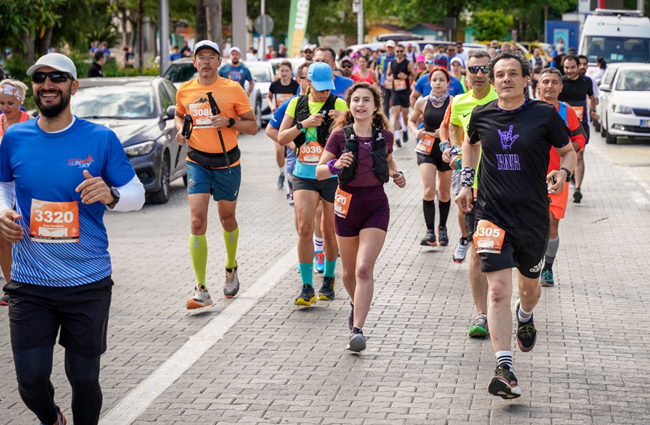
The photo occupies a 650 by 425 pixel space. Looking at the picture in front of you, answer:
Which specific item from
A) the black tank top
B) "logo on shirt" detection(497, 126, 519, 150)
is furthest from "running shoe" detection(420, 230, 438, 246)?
"logo on shirt" detection(497, 126, 519, 150)

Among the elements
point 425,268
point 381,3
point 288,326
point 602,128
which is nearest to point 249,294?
point 288,326

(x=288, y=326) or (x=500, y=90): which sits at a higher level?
(x=500, y=90)

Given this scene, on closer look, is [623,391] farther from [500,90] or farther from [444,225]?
[444,225]

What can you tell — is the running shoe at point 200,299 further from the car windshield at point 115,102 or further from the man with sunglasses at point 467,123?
the car windshield at point 115,102

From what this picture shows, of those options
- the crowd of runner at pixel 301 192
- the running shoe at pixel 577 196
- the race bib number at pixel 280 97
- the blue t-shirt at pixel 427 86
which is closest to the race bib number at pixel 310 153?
the crowd of runner at pixel 301 192

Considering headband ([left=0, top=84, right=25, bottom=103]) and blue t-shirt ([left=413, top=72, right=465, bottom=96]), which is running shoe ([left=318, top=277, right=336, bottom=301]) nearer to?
headband ([left=0, top=84, right=25, bottom=103])

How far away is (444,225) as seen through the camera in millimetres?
10984

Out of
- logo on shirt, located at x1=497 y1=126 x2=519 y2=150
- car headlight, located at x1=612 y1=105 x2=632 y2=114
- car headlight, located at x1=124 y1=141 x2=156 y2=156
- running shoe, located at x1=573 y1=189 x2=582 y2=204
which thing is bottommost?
running shoe, located at x1=573 y1=189 x2=582 y2=204

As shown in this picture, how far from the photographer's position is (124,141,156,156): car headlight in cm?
1369

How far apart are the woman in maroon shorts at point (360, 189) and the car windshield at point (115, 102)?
797cm

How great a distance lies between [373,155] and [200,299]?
1.91 meters

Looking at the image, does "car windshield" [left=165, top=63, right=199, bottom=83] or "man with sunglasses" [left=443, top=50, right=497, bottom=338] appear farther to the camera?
"car windshield" [left=165, top=63, right=199, bottom=83]

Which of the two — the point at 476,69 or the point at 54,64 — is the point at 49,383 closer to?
the point at 54,64

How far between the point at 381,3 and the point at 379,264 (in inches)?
2461
